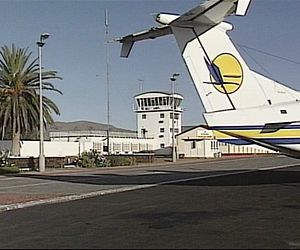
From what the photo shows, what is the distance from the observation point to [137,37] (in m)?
22.0

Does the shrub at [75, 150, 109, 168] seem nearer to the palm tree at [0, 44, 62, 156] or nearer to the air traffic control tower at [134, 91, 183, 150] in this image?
the palm tree at [0, 44, 62, 156]

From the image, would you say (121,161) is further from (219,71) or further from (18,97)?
(219,71)

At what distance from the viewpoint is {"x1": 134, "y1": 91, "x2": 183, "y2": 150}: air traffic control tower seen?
104 meters

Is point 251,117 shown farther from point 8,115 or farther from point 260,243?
point 8,115

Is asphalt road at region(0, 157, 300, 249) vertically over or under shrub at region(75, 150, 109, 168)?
under

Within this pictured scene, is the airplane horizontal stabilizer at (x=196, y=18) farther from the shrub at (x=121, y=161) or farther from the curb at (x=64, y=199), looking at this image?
the shrub at (x=121, y=161)

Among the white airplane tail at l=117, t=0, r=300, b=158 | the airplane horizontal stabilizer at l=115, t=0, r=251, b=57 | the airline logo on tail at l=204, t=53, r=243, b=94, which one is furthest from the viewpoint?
the airline logo on tail at l=204, t=53, r=243, b=94

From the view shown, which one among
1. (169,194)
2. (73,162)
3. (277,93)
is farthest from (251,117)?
(73,162)

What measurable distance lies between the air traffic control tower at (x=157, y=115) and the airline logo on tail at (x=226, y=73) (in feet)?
264

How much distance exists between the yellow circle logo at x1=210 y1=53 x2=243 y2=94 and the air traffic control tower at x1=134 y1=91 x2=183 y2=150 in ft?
264

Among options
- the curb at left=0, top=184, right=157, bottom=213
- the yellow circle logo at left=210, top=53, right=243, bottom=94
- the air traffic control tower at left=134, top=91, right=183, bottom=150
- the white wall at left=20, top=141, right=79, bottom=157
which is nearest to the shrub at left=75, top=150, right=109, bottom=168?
the white wall at left=20, top=141, right=79, bottom=157

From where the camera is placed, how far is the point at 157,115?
350ft

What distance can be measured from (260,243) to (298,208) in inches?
247

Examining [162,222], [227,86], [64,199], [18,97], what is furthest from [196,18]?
[18,97]
